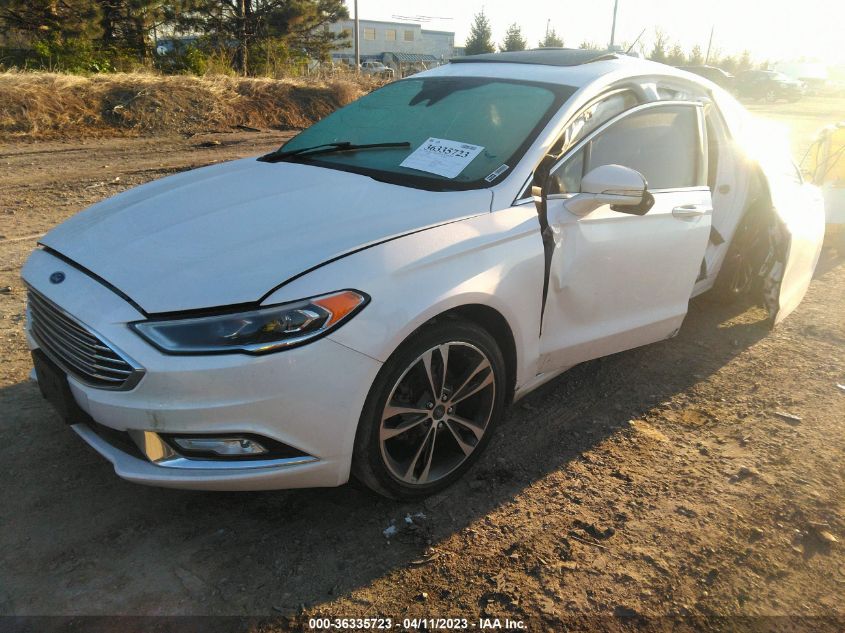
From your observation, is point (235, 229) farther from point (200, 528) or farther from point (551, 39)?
point (551, 39)

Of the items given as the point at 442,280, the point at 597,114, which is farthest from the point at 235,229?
the point at 597,114

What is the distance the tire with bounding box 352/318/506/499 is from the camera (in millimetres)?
2404

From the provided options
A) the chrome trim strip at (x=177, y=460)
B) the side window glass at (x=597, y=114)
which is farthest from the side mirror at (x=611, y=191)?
the chrome trim strip at (x=177, y=460)

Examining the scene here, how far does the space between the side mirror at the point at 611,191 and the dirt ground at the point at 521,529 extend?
3.67 ft

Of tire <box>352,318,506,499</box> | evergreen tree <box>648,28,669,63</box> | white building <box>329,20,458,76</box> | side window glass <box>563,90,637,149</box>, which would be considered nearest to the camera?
tire <box>352,318,506,499</box>

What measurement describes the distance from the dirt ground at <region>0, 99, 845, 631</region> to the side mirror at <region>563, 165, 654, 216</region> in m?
1.12

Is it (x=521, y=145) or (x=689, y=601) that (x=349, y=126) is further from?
(x=689, y=601)

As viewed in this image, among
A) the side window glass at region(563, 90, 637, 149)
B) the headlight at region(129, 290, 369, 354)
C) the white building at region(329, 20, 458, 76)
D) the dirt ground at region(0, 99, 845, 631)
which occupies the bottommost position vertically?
the dirt ground at region(0, 99, 845, 631)

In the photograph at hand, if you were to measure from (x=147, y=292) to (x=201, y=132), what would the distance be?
1150 cm

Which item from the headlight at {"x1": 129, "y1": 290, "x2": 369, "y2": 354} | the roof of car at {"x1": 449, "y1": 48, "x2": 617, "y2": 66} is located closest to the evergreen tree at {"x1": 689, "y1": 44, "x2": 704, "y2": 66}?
the roof of car at {"x1": 449, "y1": 48, "x2": 617, "y2": 66}

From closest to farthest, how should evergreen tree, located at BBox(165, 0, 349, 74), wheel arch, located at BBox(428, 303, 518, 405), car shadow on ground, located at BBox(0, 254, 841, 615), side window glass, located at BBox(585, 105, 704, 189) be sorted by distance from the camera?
car shadow on ground, located at BBox(0, 254, 841, 615)
wheel arch, located at BBox(428, 303, 518, 405)
side window glass, located at BBox(585, 105, 704, 189)
evergreen tree, located at BBox(165, 0, 349, 74)

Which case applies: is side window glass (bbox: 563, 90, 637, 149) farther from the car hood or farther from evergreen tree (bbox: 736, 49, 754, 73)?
evergreen tree (bbox: 736, 49, 754, 73)

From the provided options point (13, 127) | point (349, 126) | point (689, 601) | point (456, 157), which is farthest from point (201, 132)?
point (689, 601)

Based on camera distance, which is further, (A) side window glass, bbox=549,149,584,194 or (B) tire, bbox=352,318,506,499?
(A) side window glass, bbox=549,149,584,194
